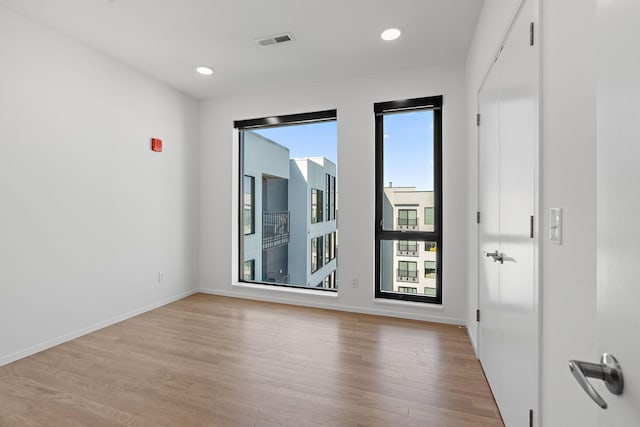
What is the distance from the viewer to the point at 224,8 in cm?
238

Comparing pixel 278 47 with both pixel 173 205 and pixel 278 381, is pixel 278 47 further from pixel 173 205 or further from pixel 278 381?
pixel 278 381

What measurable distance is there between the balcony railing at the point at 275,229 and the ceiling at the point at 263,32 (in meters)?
2.15

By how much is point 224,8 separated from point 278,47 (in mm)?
673

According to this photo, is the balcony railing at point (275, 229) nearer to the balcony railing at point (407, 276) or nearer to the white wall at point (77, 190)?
the white wall at point (77, 190)

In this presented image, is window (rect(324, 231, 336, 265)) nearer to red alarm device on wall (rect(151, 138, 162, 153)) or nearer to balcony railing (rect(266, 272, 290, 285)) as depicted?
balcony railing (rect(266, 272, 290, 285))

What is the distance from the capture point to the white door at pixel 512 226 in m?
1.31

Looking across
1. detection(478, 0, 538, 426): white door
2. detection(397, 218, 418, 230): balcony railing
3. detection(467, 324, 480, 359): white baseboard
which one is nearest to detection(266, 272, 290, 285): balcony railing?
detection(397, 218, 418, 230): balcony railing

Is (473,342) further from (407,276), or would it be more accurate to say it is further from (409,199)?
(409,199)

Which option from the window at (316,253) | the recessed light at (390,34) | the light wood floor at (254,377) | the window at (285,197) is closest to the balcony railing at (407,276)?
the light wood floor at (254,377)

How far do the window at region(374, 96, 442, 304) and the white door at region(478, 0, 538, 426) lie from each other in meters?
1.16

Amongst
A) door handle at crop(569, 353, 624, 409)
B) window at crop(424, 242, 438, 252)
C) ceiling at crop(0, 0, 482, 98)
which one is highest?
ceiling at crop(0, 0, 482, 98)

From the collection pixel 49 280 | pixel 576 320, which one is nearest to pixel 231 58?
pixel 49 280

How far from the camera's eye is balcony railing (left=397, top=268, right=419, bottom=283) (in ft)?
11.4

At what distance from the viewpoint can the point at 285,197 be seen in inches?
216
